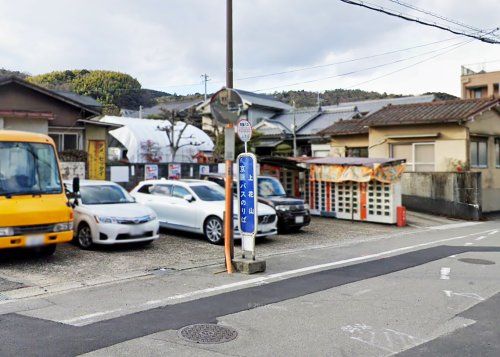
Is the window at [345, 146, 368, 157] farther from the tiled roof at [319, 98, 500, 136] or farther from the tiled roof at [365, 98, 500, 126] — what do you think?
the tiled roof at [365, 98, 500, 126]

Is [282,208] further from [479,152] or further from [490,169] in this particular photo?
[490,169]

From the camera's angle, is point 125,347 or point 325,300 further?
point 325,300

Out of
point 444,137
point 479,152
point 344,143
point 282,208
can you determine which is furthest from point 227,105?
point 344,143

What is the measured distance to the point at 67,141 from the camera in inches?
835

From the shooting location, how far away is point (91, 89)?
60938 millimetres

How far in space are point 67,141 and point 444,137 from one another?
17.0 m

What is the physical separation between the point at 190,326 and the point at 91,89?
2331 inches

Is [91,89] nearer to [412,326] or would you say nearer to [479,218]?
[479,218]

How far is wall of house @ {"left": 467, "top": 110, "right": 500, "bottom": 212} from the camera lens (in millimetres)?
25266

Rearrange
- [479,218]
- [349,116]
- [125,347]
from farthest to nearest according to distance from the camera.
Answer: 1. [349,116]
2. [479,218]
3. [125,347]

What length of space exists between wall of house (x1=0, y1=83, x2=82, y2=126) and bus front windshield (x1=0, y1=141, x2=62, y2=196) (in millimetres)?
10640

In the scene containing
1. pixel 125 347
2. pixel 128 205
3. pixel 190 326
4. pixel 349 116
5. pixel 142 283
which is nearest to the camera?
pixel 125 347

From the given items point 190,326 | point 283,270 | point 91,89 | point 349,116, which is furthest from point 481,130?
point 91,89

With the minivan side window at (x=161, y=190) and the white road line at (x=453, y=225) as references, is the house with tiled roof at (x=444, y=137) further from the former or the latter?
the minivan side window at (x=161, y=190)
